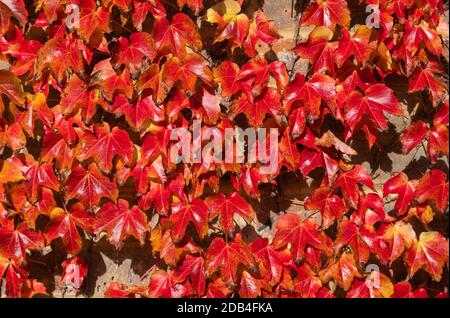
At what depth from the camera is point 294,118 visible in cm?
185

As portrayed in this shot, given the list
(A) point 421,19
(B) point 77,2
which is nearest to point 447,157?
(A) point 421,19

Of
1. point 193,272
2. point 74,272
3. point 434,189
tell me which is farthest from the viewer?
point 74,272

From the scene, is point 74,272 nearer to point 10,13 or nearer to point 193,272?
point 193,272

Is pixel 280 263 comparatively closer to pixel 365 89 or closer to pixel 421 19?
pixel 365 89

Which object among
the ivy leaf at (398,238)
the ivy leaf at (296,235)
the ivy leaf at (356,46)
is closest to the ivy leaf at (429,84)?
the ivy leaf at (356,46)

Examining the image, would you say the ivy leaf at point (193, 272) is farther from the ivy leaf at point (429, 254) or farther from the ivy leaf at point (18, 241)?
the ivy leaf at point (429, 254)

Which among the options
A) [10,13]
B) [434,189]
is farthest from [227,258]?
[10,13]

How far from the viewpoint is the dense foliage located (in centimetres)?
184

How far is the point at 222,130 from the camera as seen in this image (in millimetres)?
1913

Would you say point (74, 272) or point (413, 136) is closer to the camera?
point (413, 136)

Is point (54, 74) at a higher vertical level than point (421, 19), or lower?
lower

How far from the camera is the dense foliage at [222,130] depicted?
1.84 metres

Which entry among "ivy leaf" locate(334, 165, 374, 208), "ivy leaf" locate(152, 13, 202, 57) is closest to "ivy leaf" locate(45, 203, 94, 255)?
"ivy leaf" locate(152, 13, 202, 57)

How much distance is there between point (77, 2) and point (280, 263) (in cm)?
122
